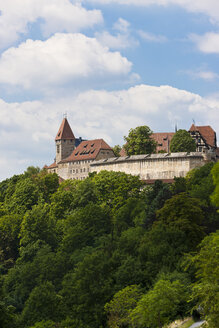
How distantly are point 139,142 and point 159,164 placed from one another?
14231 mm

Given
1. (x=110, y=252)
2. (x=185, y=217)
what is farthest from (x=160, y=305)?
(x=110, y=252)

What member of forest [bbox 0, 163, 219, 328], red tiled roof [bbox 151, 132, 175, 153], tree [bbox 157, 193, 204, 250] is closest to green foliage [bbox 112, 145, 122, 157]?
red tiled roof [bbox 151, 132, 175, 153]

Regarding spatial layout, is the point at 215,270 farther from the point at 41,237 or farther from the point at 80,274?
the point at 41,237

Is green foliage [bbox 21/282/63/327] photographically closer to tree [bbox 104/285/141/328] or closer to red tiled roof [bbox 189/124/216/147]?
tree [bbox 104/285/141/328]

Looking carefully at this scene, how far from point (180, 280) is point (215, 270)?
17386 mm

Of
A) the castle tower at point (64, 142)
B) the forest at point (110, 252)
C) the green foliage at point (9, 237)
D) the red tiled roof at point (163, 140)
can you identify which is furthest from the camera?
the castle tower at point (64, 142)

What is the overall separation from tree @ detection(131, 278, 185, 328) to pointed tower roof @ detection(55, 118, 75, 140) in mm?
104735

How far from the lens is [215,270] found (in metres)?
39.2

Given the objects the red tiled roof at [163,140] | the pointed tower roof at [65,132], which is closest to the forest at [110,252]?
the red tiled roof at [163,140]

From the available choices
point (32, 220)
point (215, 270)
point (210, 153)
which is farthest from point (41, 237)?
point (215, 270)

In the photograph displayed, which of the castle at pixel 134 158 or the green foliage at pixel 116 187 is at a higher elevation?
the castle at pixel 134 158

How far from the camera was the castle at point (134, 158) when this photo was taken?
106125 millimetres

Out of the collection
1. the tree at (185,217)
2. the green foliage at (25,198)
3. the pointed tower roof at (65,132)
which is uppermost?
the pointed tower roof at (65,132)

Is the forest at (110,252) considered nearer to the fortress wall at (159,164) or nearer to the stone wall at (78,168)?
the fortress wall at (159,164)
